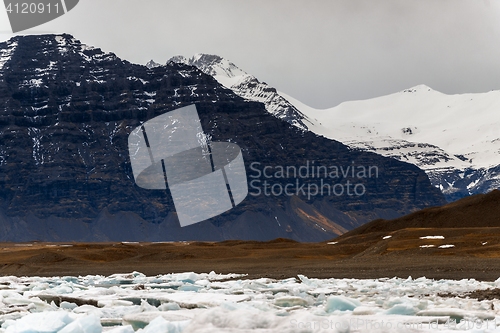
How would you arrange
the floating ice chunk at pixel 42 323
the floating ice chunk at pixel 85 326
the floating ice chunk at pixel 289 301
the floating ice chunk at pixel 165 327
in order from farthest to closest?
the floating ice chunk at pixel 289 301
the floating ice chunk at pixel 42 323
the floating ice chunk at pixel 85 326
the floating ice chunk at pixel 165 327

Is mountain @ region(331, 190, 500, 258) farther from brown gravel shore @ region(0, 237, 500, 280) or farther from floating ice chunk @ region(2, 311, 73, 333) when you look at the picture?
floating ice chunk @ region(2, 311, 73, 333)

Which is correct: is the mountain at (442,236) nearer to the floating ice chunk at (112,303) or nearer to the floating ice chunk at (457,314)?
the floating ice chunk at (457,314)

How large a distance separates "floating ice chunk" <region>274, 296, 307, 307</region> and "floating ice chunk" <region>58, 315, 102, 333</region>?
6.80 metres

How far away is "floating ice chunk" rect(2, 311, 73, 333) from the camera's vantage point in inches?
549

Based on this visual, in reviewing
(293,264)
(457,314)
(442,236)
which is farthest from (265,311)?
(442,236)

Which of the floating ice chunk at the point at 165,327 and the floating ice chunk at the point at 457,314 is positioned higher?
the floating ice chunk at the point at 165,327

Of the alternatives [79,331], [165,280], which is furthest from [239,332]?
[165,280]

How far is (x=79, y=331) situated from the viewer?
13.6 meters

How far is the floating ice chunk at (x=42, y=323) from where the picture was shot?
13938mm

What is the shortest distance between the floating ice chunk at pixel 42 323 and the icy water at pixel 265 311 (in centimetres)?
2

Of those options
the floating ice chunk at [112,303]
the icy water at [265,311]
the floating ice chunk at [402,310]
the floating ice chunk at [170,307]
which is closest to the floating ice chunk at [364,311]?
the icy water at [265,311]

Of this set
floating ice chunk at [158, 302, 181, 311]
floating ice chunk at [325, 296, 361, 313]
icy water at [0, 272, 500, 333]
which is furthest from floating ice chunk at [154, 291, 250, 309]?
floating ice chunk at [325, 296, 361, 313]

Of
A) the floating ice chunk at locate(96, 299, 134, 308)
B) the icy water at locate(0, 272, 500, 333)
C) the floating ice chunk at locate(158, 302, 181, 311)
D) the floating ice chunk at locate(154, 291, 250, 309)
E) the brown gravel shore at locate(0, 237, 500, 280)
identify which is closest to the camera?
the icy water at locate(0, 272, 500, 333)

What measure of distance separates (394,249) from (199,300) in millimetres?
37935
